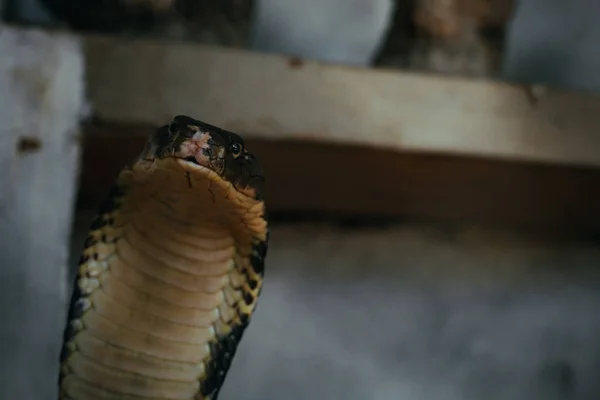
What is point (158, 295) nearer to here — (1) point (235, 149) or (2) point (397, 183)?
(1) point (235, 149)

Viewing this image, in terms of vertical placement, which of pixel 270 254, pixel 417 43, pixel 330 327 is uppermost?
pixel 417 43

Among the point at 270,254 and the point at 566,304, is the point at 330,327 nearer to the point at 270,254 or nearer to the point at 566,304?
the point at 270,254

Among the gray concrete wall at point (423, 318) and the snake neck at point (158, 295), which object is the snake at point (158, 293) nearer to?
the snake neck at point (158, 295)

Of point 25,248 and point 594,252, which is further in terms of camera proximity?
point 594,252

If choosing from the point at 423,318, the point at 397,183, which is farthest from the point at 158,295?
the point at 423,318

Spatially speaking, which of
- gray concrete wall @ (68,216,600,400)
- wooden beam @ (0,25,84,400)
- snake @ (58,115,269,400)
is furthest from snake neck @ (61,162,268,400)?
gray concrete wall @ (68,216,600,400)

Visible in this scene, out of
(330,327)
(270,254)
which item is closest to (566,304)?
(330,327)

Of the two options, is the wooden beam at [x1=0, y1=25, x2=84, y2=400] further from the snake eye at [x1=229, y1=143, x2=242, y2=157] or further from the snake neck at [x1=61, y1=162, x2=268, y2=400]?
the snake eye at [x1=229, y1=143, x2=242, y2=157]
